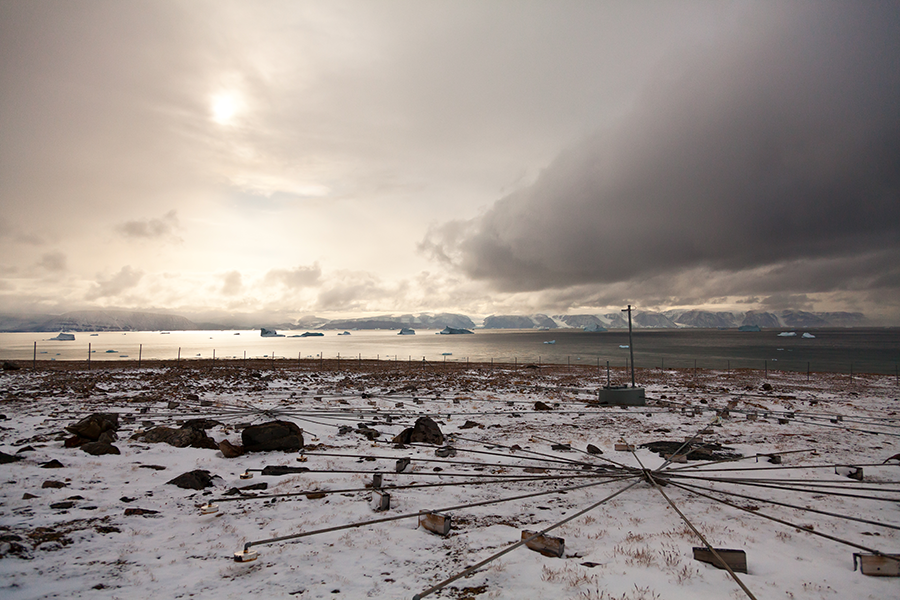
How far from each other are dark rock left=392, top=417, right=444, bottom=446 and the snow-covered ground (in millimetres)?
494

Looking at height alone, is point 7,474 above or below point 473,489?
above

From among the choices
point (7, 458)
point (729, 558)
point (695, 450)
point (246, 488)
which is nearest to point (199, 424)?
point (7, 458)

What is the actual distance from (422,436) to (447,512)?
18.8ft

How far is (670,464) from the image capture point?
1198cm

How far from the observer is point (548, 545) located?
668 cm

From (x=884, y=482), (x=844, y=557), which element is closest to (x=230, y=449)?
(x=844, y=557)

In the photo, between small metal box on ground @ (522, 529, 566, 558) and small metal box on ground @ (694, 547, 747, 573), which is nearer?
small metal box on ground @ (694, 547, 747, 573)

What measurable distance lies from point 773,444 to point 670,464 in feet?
19.2

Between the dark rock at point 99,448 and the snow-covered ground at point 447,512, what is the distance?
12.7 inches

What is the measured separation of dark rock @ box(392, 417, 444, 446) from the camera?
1412 centimetres

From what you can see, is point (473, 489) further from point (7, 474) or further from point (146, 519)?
point (7, 474)

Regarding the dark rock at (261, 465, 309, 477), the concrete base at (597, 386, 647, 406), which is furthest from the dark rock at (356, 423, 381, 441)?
the concrete base at (597, 386, 647, 406)

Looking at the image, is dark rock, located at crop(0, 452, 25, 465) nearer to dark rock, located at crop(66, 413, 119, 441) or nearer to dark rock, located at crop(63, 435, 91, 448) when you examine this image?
dark rock, located at crop(63, 435, 91, 448)

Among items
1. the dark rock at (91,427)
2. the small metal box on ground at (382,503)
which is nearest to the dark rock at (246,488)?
the small metal box on ground at (382,503)
